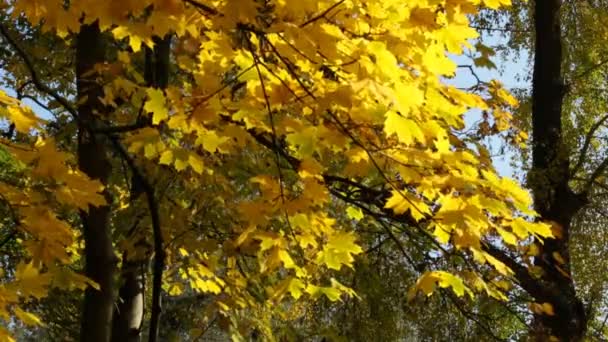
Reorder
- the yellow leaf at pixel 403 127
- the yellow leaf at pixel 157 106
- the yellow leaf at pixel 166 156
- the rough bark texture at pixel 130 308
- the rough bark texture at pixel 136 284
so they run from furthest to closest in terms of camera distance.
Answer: the rough bark texture at pixel 130 308, the rough bark texture at pixel 136 284, the yellow leaf at pixel 166 156, the yellow leaf at pixel 157 106, the yellow leaf at pixel 403 127

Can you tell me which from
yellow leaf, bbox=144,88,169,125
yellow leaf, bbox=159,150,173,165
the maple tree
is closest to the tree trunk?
the maple tree

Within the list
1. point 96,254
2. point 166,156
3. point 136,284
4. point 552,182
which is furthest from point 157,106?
point 552,182

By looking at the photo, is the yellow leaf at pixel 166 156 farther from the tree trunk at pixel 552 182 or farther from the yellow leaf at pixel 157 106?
the tree trunk at pixel 552 182

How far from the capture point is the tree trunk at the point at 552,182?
6641 mm

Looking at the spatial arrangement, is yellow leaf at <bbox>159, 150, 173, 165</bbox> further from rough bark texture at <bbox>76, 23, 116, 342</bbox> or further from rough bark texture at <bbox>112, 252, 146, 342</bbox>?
rough bark texture at <bbox>112, 252, 146, 342</bbox>

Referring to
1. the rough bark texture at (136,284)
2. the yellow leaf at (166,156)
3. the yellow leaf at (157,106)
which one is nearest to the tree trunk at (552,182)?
the rough bark texture at (136,284)

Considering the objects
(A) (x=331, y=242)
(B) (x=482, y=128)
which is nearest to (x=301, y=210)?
(A) (x=331, y=242)

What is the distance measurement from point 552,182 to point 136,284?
4.71 m

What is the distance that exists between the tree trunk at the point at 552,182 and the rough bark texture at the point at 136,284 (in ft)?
9.13

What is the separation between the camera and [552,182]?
770 centimetres

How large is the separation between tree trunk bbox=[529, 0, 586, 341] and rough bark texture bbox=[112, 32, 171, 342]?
278 centimetres

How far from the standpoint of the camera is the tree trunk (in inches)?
261

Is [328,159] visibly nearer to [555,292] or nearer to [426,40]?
[426,40]

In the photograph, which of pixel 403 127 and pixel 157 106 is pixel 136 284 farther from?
pixel 403 127
